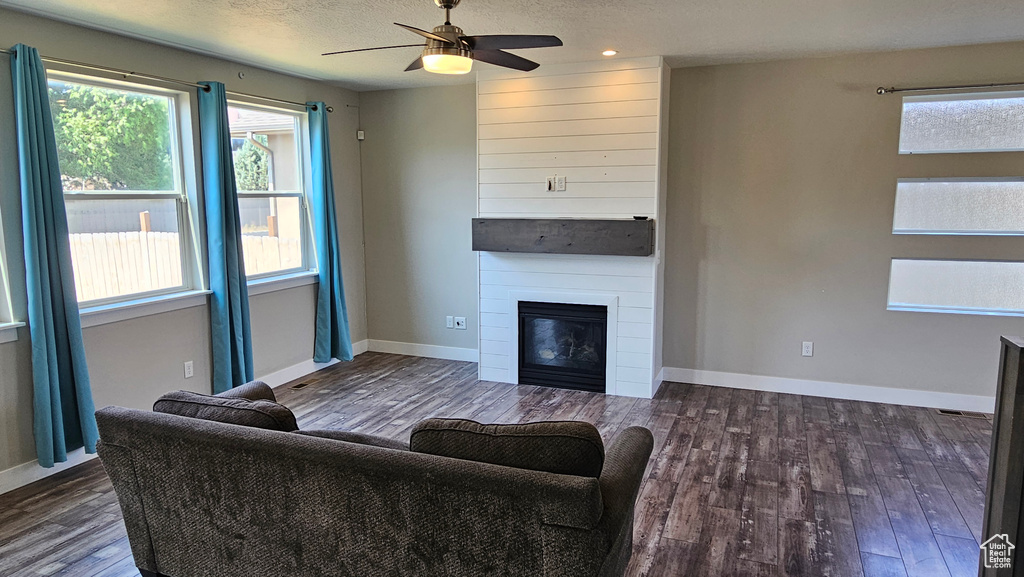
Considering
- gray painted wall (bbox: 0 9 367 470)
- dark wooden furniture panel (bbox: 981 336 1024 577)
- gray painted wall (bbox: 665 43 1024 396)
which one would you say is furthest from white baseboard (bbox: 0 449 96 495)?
dark wooden furniture panel (bbox: 981 336 1024 577)

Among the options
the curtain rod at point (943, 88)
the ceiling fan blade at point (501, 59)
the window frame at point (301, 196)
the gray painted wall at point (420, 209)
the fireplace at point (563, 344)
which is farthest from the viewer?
the gray painted wall at point (420, 209)

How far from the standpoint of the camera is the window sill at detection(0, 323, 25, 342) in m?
3.24

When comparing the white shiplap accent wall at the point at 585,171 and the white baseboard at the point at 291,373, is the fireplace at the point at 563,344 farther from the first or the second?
the white baseboard at the point at 291,373

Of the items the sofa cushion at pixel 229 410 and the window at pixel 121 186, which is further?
the window at pixel 121 186

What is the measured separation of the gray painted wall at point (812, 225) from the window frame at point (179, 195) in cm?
353

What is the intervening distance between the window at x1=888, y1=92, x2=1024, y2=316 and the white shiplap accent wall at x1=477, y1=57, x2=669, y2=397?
Answer: 1726 millimetres

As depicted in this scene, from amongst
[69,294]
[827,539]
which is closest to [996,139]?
[827,539]

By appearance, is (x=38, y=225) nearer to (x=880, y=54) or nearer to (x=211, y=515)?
(x=211, y=515)

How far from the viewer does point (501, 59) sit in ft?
10.2

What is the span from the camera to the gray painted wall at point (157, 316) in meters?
3.28

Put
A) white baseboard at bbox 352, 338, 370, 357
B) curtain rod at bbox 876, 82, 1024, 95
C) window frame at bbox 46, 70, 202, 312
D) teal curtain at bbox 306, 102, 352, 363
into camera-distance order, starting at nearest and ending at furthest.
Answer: window frame at bbox 46, 70, 202, 312 → curtain rod at bbox 876, 82, 1024, 95 → teal curtain at bbox 306, 102, 352, 363 → white baseboard at bbox 352, 338, 370, 357

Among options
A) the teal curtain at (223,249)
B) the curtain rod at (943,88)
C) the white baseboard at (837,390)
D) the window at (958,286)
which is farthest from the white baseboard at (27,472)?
the curtain rod at (943,88)

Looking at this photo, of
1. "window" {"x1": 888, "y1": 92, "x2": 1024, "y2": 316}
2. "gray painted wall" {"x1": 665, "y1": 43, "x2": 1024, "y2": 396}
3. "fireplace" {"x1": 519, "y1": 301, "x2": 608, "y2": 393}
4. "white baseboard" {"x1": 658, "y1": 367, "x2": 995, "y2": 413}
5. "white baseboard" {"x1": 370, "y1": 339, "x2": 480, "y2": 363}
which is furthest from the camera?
"white baseboard" {"x1": 370, "y1": 339, "x2": 480, "y2": 363}

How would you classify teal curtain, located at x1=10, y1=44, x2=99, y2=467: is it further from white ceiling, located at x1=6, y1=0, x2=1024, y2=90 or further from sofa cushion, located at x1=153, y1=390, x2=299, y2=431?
sofa cushion, located at x1=153, y1=390, x2=299, y2=431
